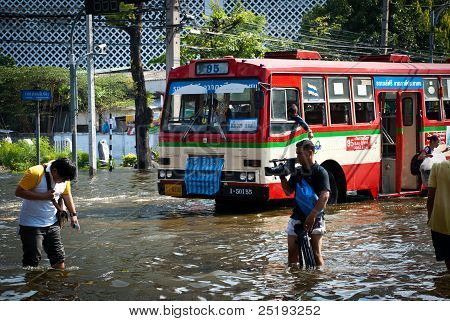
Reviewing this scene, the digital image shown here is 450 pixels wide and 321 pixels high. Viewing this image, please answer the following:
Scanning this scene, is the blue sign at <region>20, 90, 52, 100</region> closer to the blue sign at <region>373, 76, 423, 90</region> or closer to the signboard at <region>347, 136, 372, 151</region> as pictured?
the signboard at <region>347, 136, 372, 151</region>

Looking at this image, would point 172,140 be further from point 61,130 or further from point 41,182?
point 61,130

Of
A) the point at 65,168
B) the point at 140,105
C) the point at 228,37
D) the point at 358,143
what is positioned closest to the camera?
the point at 65,168

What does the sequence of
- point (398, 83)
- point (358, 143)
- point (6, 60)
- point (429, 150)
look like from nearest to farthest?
point (429, 150)
point (358, 143)
point (398, 83)
point (6, 60)

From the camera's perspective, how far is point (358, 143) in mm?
19438

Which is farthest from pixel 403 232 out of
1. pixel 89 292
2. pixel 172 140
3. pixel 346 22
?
pixel 346 22

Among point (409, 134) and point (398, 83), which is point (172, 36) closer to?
point (398, 83)

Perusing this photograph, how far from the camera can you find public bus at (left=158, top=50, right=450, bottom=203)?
17125mm

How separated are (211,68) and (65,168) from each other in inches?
296

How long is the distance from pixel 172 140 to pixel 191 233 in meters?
2.91

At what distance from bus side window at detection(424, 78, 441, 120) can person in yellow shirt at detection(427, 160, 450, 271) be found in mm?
11187

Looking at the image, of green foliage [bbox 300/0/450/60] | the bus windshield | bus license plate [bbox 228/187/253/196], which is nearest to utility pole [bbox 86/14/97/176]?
green foliage [bbox 300/0/450/60]

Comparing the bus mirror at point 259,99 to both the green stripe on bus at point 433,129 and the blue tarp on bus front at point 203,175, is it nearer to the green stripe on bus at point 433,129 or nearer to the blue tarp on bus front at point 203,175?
the blue tarp on bus front at point 203,175

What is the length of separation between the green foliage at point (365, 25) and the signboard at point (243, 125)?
16.1 meters

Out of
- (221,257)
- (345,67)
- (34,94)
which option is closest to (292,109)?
(345,67)
